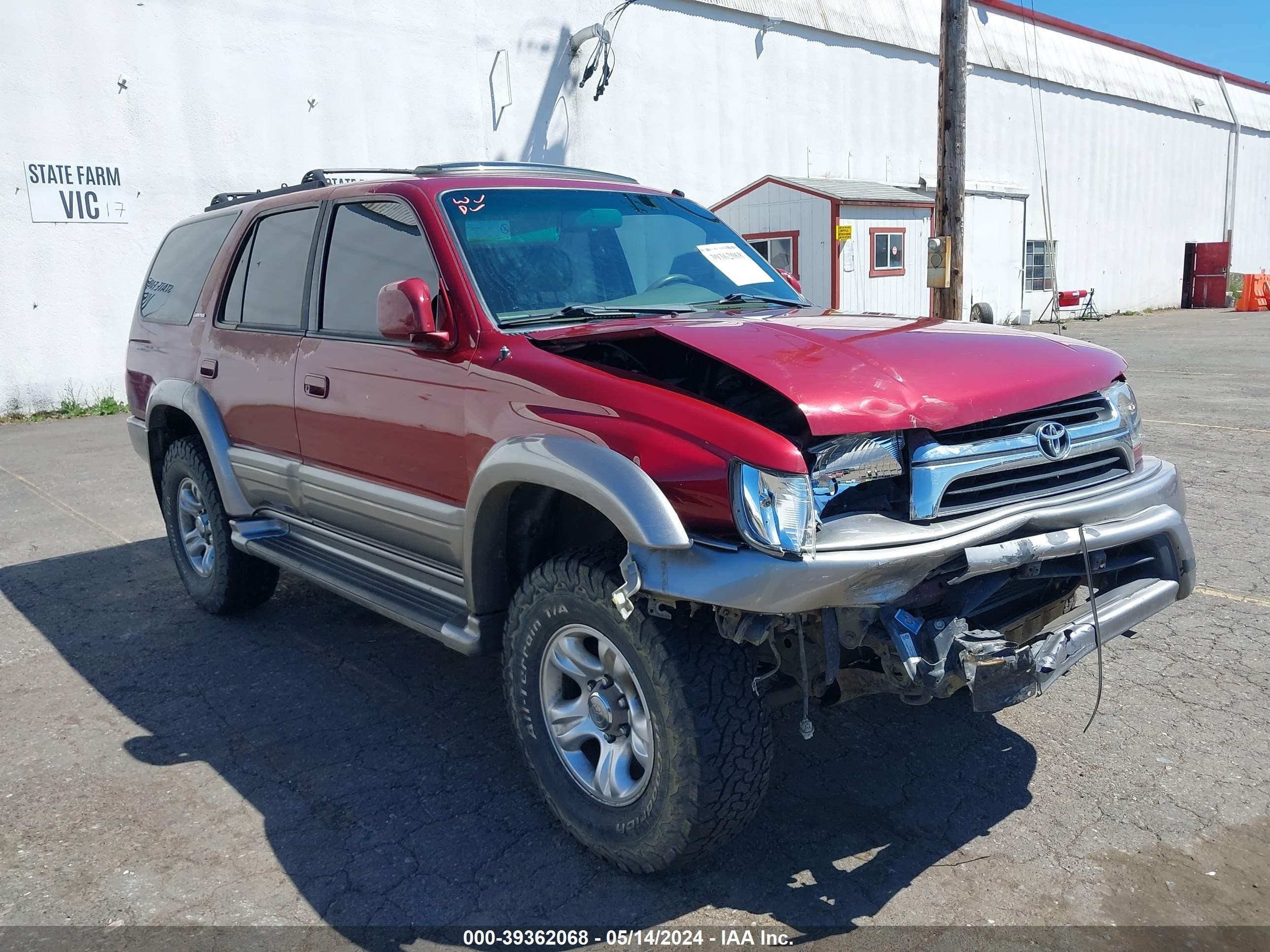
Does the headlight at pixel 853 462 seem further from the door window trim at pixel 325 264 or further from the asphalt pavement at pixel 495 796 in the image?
the door window trim at pixel 325 264

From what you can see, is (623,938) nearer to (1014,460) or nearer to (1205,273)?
(1014,460)

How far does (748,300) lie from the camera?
4102mm

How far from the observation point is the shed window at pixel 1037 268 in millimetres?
25297

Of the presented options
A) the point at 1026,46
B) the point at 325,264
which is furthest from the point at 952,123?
the point at 1026,46

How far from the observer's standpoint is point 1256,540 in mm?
5832

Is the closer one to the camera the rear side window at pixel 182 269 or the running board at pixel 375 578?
the running board at pixel 375 578

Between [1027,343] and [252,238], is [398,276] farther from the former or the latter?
[1027,343]

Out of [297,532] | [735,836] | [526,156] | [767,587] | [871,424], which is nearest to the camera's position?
[767,587]

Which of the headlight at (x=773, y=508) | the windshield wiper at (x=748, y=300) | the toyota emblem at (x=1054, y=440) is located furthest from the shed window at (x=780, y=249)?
the headlight at (x=773, y=508)

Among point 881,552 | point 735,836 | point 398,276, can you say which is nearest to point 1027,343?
point 881,552

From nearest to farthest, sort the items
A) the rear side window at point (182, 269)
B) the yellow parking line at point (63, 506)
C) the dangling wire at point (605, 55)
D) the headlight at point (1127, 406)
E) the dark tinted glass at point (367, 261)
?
the headlight at point (1127, 406), the dark tinted glass at point (367, 261), the rear side window at point (182, 269), the yellow parking line at point (63, 506), the dangling wire at point (605, 55)

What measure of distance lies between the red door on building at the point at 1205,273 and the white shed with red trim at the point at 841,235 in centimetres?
1656

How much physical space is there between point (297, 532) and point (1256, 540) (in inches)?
209

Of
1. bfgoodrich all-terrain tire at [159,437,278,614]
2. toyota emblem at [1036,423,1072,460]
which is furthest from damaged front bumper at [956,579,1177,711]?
bfgoodrich all-terrain tire at [159,437,278,614]
